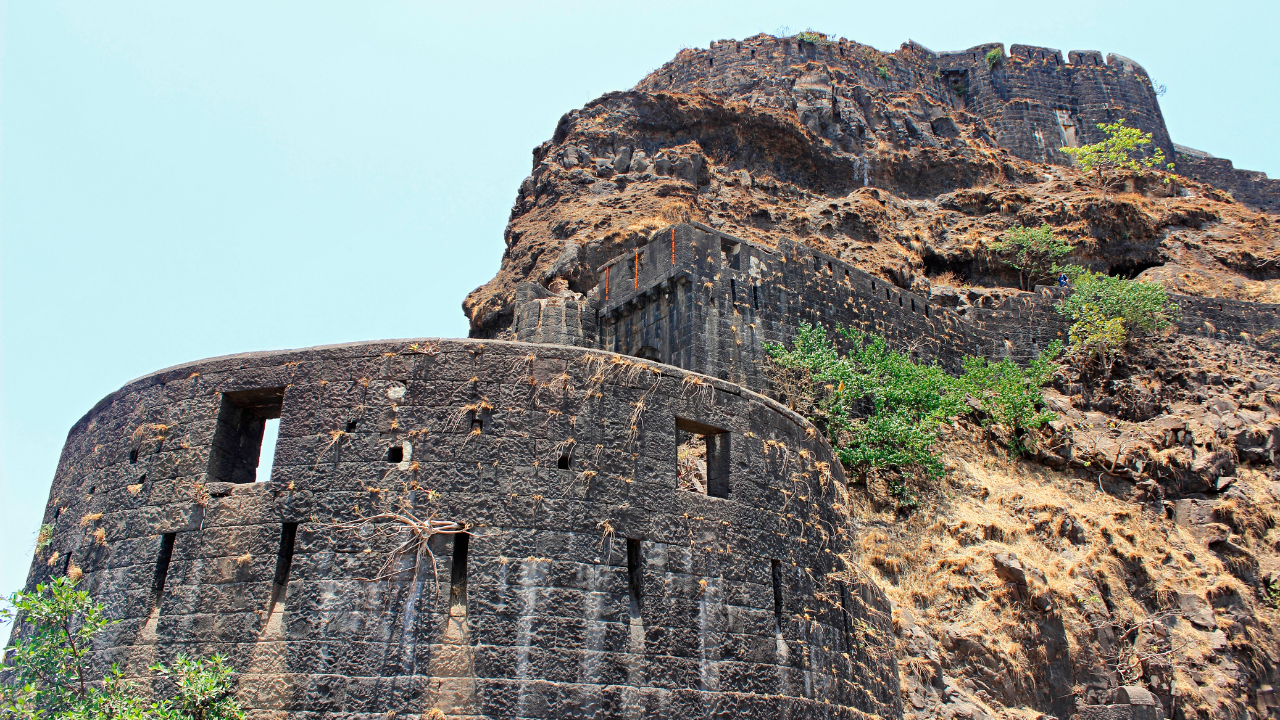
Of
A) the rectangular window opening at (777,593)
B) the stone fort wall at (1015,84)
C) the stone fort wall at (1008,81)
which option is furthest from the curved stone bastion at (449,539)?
the stone fort wall at (1008,81)

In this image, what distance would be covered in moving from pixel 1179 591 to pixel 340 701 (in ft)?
41.6

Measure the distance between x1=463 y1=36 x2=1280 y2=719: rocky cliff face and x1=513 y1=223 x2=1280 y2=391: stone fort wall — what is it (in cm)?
107

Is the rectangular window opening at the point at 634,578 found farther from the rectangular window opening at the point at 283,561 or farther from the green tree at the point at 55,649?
the green tree at the point at 55,649

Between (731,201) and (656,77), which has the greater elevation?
(656,77)

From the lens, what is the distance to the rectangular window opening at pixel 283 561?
7.80 metres

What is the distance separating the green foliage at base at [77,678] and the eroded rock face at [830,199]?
14.5m

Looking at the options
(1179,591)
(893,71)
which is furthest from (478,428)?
(893,71)

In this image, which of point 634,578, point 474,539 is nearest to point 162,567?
point 474,539

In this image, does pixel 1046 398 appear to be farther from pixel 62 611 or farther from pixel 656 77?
pixel 656 77

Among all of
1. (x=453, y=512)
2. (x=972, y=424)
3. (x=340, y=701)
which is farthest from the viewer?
(x=972, y=424)

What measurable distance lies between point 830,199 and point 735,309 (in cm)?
1186

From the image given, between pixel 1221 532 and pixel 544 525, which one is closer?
pixel 544 525

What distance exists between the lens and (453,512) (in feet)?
26.0

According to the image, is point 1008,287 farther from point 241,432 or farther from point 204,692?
point 204,692
